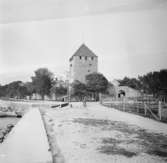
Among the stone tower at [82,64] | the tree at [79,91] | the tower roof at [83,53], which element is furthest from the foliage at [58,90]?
the tower roof at [83,53]

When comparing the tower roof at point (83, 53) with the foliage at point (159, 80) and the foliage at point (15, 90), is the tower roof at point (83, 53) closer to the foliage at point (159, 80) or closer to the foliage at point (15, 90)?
the foliage at point (15, 90)

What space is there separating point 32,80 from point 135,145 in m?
37.0

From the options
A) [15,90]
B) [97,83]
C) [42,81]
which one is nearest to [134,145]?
[97,83]

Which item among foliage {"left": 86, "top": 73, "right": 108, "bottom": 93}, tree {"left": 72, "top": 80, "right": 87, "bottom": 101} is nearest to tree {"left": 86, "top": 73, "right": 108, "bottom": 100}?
foliage {"left": 86, "top": 73, "right": 108, "bottom": 93}

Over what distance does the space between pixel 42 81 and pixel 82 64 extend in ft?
33.1

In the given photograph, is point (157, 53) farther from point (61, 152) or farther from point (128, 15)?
point (61, 152)

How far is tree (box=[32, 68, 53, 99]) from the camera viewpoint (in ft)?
123

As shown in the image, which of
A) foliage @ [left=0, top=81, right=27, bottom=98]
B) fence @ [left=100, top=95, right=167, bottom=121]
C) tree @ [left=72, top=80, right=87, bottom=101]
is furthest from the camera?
foliage @ [left=0, top=81, right=27, bottom=98]

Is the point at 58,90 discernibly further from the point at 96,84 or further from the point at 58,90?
the point at 96,84

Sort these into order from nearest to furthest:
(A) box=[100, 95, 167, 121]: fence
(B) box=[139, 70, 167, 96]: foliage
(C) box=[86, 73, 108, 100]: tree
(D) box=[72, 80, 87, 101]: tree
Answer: (B) box=[139, 70, 167, 96]: foliage < (A) box=[100, 95, 167, 121]: fence < (D) box=[72, 80, 87, 101]: tree < (C) box=[86, 73, 108, 100]: tree

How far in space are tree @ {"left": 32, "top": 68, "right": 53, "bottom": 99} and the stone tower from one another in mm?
Result: 5782

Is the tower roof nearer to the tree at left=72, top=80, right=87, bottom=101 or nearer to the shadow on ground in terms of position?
the tree at left=72, top=80, right=87, bottom=101

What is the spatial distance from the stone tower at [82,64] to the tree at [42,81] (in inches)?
228

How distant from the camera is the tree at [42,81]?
3759 cm
